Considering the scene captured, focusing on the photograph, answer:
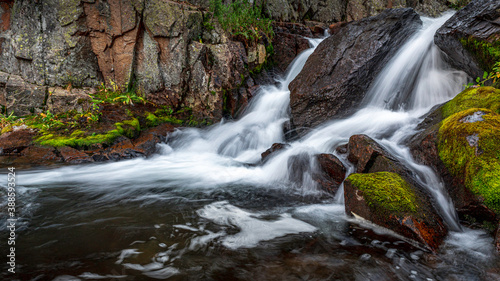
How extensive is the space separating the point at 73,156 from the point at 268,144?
5731 millimetres

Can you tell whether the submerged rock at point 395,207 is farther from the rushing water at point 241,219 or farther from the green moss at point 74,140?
the green moss at point 74,140

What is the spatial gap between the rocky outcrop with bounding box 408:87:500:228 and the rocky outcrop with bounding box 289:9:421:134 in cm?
Result: 319

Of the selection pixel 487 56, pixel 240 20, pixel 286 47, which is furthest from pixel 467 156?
pixel 286 47

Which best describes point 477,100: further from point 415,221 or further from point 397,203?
point 415,221

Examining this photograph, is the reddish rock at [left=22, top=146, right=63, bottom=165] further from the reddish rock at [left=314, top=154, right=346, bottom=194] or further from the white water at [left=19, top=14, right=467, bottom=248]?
the reddish rock at [left=314, top=154, right=346, bottom=194]

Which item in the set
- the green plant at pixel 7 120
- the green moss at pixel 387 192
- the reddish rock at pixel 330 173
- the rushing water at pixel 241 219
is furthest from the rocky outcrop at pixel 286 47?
the green plant at pixel 7 120

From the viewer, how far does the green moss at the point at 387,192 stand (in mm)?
3156

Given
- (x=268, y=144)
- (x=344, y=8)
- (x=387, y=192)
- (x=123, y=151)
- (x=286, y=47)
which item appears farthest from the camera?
(x=344, y=8)

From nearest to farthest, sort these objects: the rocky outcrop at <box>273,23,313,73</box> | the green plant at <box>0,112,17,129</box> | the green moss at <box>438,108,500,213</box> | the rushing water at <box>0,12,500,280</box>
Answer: the rushing water at <box>0,12,500,280</box>, the green moss at <box>438,108,500,213</box>, the green plant at <box>0,112,17,129</box>, the rocky outcrop at <box>273,23,313,73</box>

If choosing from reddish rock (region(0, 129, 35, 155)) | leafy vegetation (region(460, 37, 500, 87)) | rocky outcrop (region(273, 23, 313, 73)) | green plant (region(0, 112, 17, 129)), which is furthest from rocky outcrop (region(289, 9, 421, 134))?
green plant (region(0, 112, 17, 129))

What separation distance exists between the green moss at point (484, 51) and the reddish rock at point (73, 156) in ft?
32.7

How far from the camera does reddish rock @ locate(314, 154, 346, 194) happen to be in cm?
491

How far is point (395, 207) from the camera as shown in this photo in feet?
10.3

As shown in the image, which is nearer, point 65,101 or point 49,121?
point 49,121
